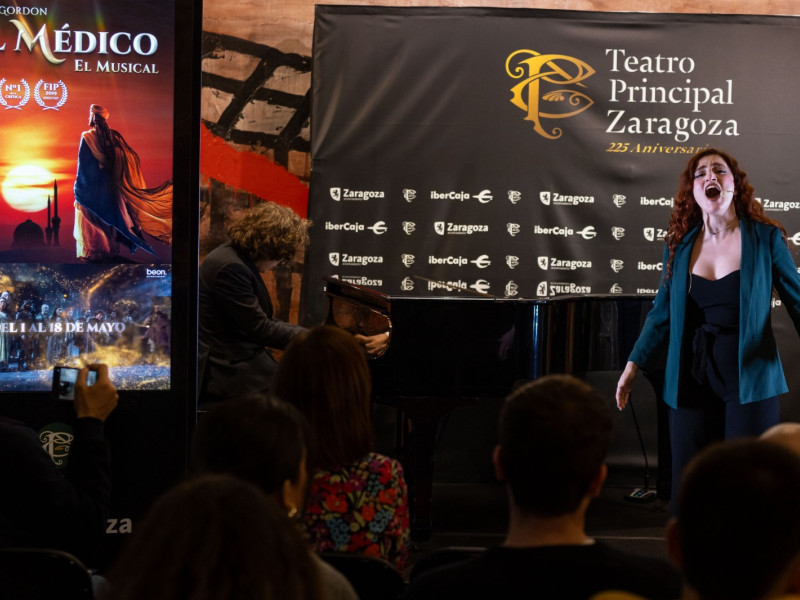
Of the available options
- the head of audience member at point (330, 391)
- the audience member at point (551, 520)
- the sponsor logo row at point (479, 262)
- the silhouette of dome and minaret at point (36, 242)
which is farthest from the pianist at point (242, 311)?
the audience member at point (551, 520)

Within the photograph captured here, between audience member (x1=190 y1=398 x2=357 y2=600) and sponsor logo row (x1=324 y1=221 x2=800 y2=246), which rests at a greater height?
sponsor logo row (x1=324 y1=221 x2=800 y2=246)

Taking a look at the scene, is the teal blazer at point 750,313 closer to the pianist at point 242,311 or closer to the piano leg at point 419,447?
the piano leg at point 419,447

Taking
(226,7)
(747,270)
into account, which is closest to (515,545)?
(747,270)

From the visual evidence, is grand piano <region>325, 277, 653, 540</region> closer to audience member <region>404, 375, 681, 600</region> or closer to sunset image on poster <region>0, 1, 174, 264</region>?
sunset image on poster <region>0, 1, 174, 264</region>

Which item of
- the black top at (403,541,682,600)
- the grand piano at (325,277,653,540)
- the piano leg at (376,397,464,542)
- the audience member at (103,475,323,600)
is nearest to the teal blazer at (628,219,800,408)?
the grand piano at (325,277,653,540)

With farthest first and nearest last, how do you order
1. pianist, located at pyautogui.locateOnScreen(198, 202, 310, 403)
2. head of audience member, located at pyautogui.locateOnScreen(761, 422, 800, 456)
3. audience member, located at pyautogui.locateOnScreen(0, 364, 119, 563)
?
pianist, located at pyautogui.locateOnScreen(198, 202, 310, 403)
audience member, located at pyautogui.locateOnScreen(0, 364, 119, 563)
head of audience member, located at pyautogui.locateOnScreen(761, 422, 800, 456)

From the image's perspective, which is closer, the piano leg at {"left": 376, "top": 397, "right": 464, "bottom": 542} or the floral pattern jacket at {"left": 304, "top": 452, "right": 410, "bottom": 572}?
the floral pattern jacket at {"left": 304, "top": 452, "right": 410, "bottom": 572}

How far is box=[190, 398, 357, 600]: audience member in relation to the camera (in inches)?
60.6

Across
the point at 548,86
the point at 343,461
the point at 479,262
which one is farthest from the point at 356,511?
the point at 548,86

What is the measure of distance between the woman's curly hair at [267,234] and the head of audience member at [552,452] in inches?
119

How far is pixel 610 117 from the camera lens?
5910 mm

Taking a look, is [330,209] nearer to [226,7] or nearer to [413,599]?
[226,7]

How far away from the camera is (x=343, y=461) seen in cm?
210

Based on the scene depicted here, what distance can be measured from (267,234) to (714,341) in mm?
2145
